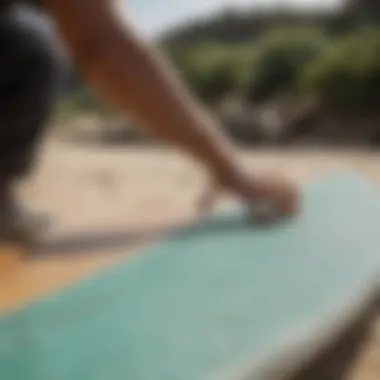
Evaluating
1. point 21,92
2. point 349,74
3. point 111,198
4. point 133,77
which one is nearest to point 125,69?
point 133,77

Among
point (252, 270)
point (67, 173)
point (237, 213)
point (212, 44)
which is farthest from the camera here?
point (212, 44)

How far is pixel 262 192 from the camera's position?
93 cm

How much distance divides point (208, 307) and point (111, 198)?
0.64 metres

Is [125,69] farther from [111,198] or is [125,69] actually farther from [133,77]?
[111,198]

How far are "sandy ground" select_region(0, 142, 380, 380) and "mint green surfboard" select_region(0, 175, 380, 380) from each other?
7 centimetres

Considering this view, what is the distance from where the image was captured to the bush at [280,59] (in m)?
1.82

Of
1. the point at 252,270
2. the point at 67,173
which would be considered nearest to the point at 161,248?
the point at 252,270

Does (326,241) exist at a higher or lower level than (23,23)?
lower

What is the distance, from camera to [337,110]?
1.79 metres

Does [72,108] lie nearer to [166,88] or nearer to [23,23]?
[23,23]

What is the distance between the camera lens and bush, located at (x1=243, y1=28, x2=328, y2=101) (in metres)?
1.82

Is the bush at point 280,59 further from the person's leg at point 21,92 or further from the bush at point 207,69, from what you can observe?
the person's leg at point 21,92

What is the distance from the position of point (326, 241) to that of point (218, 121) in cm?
97

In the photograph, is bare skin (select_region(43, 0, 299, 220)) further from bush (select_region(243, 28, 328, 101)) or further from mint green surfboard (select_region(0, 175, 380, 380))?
bush (select_region(243, 28, 328, 101))
